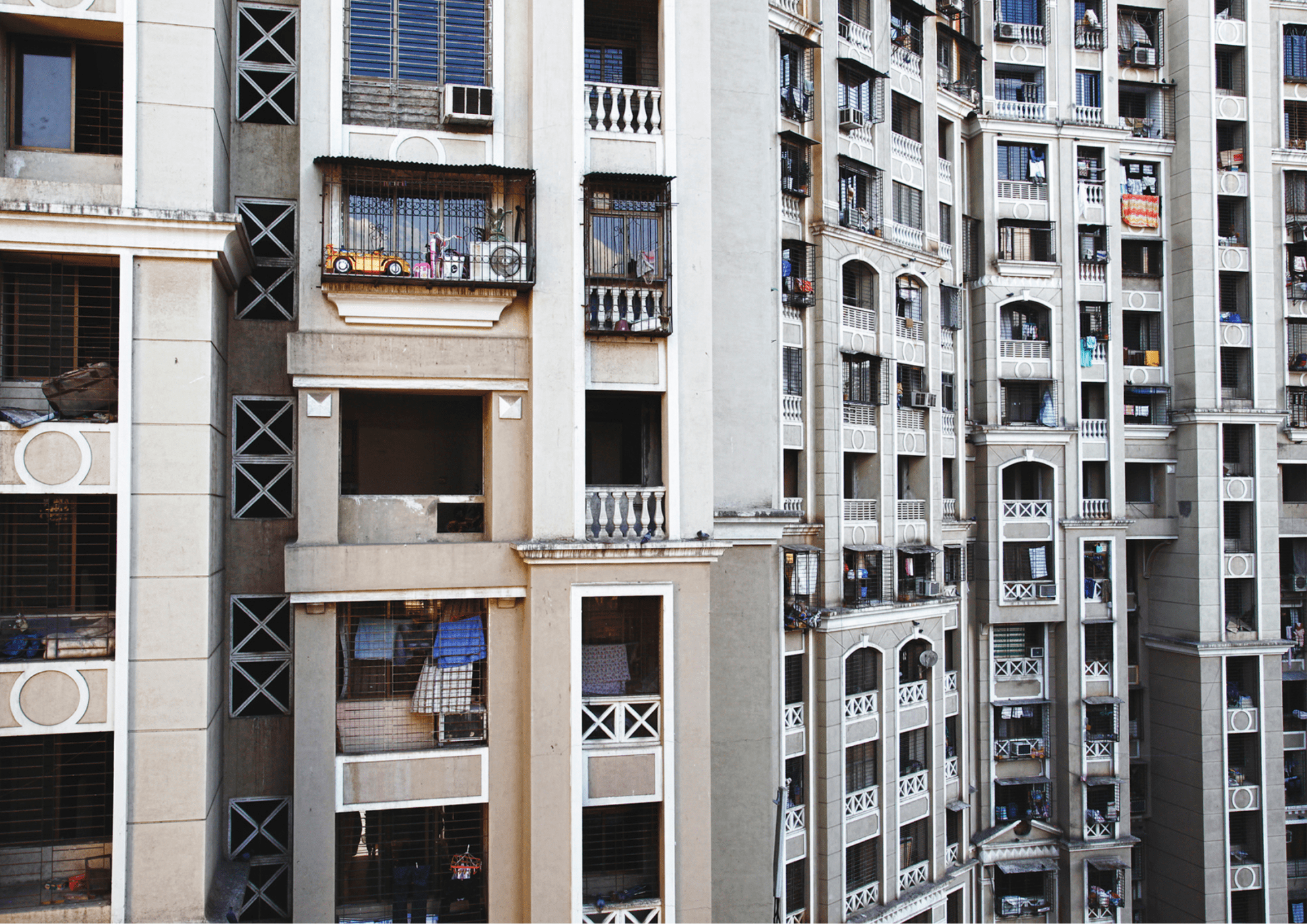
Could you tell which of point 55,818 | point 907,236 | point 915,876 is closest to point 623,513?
point 55,818

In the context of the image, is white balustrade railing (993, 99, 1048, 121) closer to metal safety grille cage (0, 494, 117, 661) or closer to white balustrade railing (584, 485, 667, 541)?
white balustrade railing (584, 485, 667, 541)

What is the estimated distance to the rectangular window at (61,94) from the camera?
11.3 m

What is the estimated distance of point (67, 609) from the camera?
11.2 meters

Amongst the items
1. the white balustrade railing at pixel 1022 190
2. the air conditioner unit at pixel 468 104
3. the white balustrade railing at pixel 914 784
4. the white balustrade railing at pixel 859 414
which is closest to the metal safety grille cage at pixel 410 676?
the air conditioner unit at pixel 468 104

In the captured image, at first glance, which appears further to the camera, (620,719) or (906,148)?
(906,148)

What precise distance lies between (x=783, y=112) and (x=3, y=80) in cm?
1669

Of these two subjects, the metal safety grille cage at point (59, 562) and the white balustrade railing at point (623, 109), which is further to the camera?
the white balustrade railing at point (623, 109)

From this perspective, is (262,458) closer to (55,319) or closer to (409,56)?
(55,319)

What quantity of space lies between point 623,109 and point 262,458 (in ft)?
26.4

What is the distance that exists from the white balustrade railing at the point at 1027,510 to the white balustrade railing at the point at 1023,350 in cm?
495

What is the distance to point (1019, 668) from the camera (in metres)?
27.5

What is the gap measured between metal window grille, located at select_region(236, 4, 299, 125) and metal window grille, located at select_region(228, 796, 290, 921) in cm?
1072

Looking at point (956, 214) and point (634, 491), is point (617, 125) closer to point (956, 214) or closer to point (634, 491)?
point (634, 491)

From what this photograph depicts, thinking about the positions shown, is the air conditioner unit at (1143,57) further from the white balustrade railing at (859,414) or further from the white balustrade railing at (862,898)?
the white balustrade railing at (862,898)
